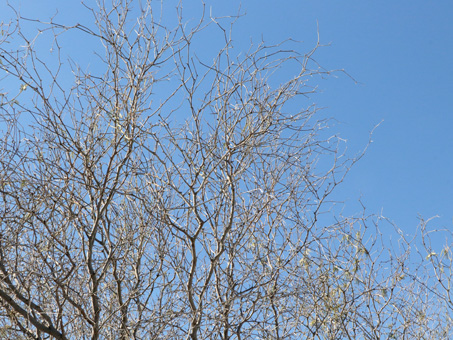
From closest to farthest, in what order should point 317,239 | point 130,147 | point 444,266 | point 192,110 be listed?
1. point 130,147
2. point 192,110
3. point 317,239
4. point 444,266

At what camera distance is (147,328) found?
3.97 metres

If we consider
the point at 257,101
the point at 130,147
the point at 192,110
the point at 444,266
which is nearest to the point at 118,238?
the point at 130,147

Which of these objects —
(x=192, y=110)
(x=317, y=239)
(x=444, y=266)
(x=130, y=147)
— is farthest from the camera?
(x=444, y=266)

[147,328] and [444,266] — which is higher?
Result: [444,266]

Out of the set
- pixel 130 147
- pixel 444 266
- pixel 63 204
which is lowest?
pixel 63 204

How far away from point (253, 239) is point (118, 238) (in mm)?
1113

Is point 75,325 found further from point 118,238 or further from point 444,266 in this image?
point 444,266

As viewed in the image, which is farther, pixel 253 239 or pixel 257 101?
pixel 253 239

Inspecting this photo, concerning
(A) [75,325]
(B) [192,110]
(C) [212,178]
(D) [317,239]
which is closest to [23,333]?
(A) [75,325]

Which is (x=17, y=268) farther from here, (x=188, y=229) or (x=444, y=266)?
(x=444, y=266)

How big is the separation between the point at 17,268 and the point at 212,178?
1464mm

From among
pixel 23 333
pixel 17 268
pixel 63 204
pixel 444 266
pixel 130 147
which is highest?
pixel 444 266

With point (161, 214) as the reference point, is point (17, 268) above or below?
below

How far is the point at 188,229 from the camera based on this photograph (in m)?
3.99
